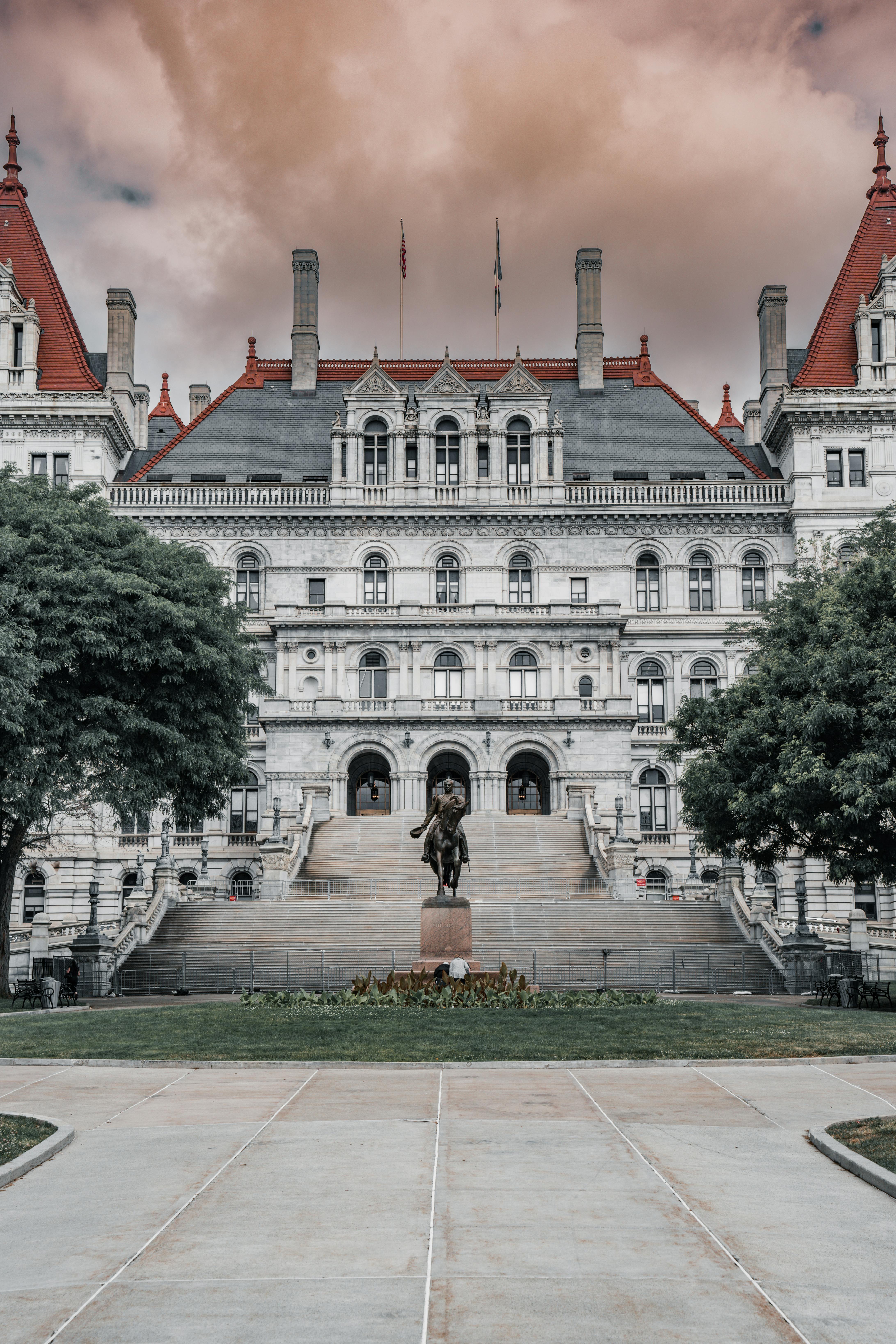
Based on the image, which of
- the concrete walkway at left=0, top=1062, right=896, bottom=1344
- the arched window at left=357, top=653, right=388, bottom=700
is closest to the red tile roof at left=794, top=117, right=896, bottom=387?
the arched window at left=357, top=653, right=388, bottom=700

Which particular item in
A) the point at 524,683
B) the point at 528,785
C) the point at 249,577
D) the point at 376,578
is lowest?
the point at 528,785

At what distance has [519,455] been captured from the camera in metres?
64.9

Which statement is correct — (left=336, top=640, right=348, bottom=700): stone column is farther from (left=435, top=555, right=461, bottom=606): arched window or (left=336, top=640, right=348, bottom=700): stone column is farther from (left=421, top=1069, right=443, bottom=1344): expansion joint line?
(left=421, top=1069, right=443, bottom=1344): expansion joint line

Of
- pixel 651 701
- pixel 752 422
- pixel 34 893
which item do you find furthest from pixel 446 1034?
pixel 752 422

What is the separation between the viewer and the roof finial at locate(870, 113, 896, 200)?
6700 centimetres

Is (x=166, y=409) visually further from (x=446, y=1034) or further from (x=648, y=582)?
(x=446, y=1034)

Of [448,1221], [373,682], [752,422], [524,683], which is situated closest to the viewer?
[448,1221]

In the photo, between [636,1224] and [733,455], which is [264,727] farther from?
[636,1224]

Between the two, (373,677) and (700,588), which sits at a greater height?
(700,588)

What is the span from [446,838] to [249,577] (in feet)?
114

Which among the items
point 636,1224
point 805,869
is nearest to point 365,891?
point 805,869

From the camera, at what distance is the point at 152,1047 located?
19.9 metres

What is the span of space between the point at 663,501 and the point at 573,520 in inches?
170

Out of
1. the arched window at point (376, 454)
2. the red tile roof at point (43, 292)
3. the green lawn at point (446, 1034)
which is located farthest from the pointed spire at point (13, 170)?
Result: the green lawn at point (446, 1034)
